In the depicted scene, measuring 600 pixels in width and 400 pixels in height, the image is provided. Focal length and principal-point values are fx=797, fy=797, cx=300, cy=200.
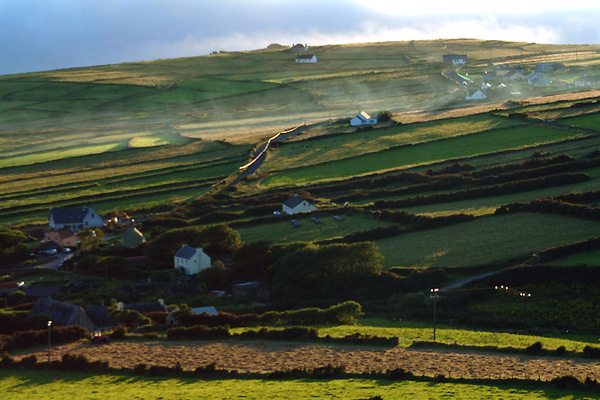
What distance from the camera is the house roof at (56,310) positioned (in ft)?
134

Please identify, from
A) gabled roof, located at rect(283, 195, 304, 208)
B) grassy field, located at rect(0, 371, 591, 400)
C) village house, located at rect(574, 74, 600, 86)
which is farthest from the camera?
village house, located at rect(574, 74, 600, 86)

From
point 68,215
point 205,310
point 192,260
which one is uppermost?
point 68,215

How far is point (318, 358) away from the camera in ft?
105

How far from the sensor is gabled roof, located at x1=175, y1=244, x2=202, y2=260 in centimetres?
5662

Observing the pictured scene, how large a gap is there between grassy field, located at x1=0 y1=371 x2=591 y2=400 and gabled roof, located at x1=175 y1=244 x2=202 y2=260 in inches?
992

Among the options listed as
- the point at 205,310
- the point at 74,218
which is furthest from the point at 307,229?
the point at 74,218

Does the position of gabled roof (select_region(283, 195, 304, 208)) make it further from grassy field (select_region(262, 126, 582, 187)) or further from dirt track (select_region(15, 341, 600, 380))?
dirt track (select_region(15, 341, 600, 380))

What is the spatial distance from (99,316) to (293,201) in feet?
88.6

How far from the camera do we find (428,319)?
39969 millimetres

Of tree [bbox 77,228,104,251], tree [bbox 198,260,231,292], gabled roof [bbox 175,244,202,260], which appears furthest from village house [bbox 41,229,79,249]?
tree [bbox 198,260,231,292]

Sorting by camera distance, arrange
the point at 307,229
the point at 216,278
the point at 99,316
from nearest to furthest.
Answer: the point at 99,316
the point at 216,278
the point at 307,229

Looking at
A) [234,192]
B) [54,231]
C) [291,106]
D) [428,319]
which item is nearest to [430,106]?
[291,106]

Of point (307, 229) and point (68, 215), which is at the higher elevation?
point (68, 215)

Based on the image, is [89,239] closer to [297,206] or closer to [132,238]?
[132,238]
